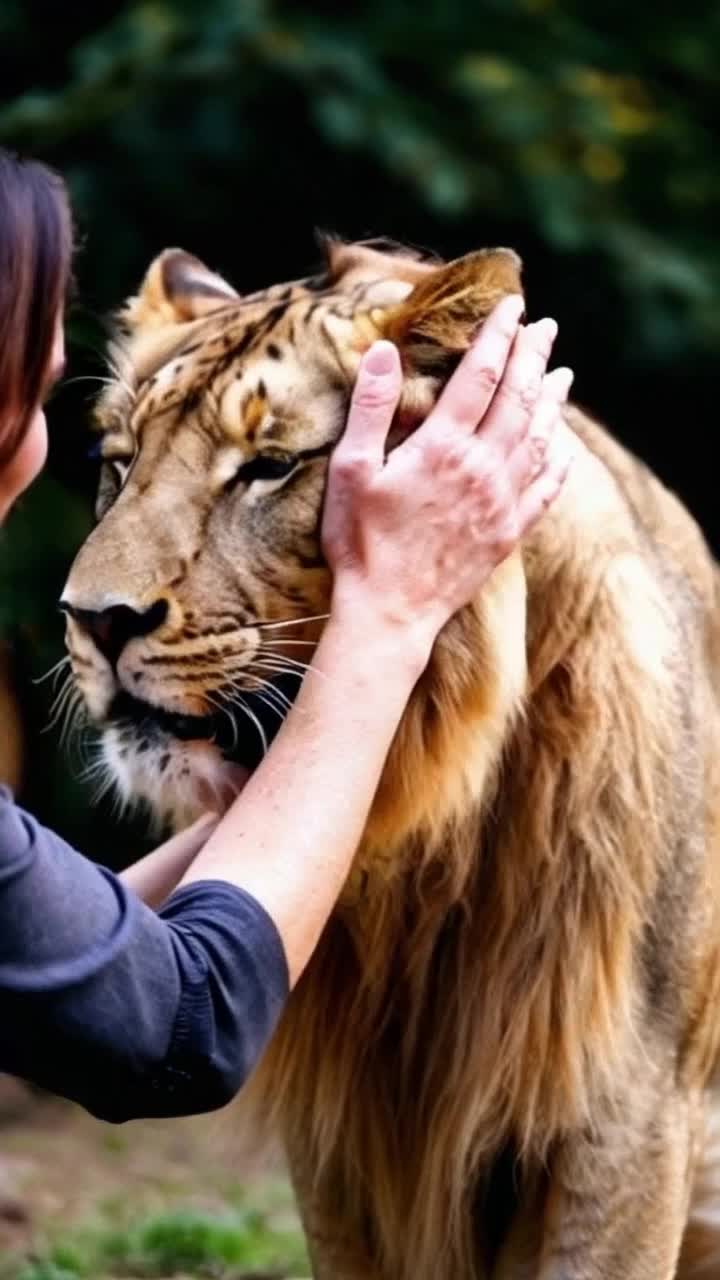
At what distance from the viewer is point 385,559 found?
278 centimetres

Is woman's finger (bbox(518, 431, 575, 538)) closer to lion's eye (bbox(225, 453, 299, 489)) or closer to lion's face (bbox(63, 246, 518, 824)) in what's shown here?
lion's face (bbox(63, 246, 518, 824))

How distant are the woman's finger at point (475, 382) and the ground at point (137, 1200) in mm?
1306

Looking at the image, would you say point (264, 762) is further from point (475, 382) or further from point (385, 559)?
point (475, 382)

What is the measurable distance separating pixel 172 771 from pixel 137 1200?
2.76 metres

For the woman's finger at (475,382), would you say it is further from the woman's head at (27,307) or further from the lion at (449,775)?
the woman's head at (27,307)

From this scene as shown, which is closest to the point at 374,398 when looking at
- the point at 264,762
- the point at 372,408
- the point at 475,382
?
the point at 372,408

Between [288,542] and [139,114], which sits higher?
[288,542]

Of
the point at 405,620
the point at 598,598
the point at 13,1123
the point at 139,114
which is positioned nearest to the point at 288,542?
the point at 405,620

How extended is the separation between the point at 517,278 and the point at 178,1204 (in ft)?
10.1

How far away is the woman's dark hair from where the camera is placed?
2.21 metres

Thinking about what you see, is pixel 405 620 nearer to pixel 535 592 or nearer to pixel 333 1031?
pixel 535 592

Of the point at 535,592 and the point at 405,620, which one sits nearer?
the point at 405,620

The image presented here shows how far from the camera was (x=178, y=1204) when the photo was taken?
5504mm

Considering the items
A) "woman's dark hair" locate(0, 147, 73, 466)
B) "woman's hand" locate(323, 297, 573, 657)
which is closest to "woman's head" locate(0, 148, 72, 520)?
"woman's dark hair" locate(0, 147, 73, 466)
